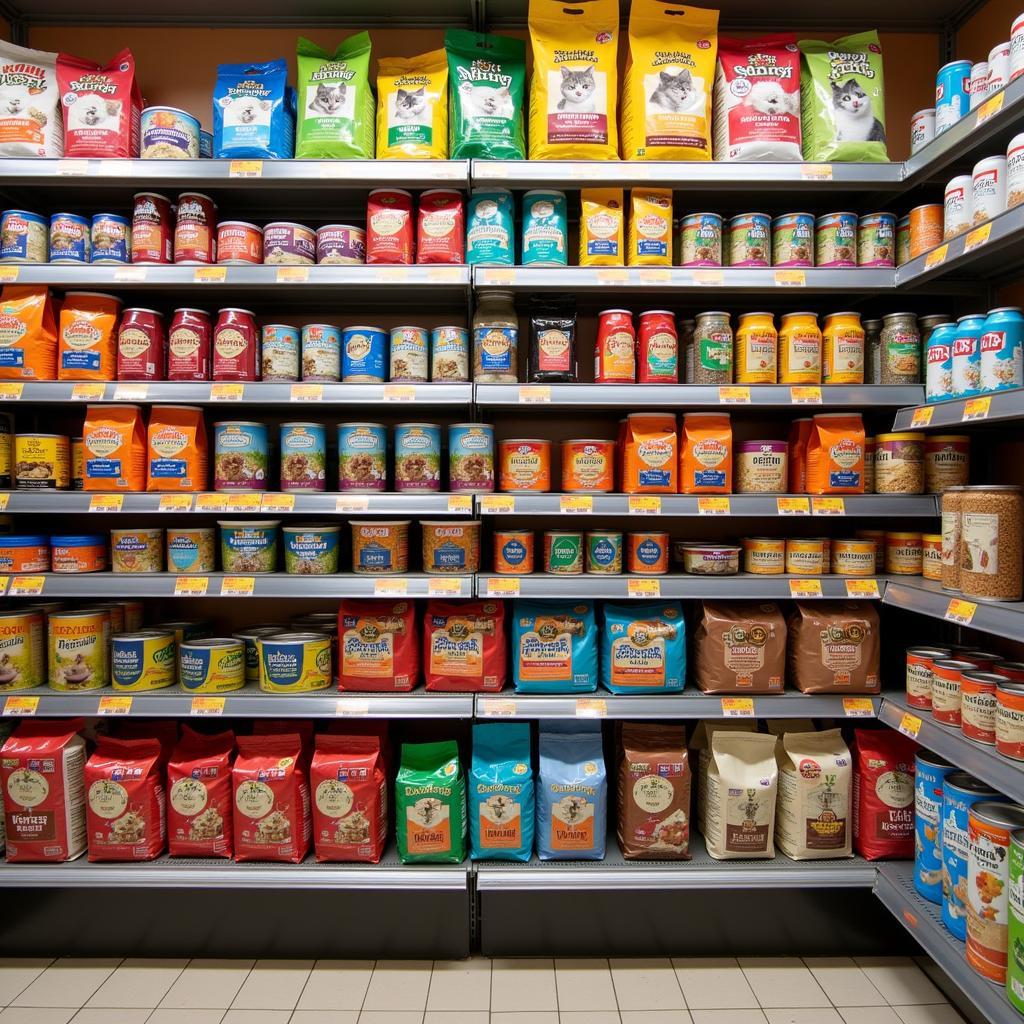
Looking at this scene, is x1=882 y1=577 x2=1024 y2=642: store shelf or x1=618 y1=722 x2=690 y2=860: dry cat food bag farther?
x1=618 y1=722 x2=690 y2=860: dry cat food bag

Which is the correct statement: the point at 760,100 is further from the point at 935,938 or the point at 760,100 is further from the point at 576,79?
the point at 935,938

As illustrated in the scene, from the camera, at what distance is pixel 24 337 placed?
2.04 m

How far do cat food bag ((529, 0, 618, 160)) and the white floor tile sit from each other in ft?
8.50

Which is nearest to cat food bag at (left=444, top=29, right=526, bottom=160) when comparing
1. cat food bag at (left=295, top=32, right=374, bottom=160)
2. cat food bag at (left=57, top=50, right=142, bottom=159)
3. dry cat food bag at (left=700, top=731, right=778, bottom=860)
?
cat food bag at (left=295, top=32, right=374, bottom=160)

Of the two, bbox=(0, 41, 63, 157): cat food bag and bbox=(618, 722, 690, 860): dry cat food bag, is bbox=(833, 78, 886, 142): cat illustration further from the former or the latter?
bbox=(0, 41, 63, 157): cat food bag

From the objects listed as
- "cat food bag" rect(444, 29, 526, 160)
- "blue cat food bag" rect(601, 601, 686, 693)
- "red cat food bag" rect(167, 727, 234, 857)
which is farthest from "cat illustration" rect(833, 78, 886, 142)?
"red cat food bag" rect(167, 727, 234, 857)

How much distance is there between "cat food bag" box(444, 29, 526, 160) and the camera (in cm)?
205

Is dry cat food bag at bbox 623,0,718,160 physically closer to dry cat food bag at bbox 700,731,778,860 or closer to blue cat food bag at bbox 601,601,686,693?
blue cat food bag at bbox 601,601,686,693

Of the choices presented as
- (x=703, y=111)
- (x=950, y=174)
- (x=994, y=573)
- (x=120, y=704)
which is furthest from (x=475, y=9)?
(x=120, y=704)

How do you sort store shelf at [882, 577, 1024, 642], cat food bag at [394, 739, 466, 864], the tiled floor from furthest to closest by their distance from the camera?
cat food bag at [394, 739, 466, 864]
the tiled floor
store shelf at [882, 577, 1024, 642]

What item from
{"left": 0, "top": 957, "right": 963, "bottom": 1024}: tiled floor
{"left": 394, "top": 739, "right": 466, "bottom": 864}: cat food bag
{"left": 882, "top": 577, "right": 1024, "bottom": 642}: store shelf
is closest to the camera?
{"left": 882, "top": 577, "right": 1024, "bottom": 642}: store shelf

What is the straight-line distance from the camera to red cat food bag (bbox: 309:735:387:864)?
78.7 inches

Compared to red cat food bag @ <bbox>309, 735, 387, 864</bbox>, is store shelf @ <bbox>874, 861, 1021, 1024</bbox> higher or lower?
lower

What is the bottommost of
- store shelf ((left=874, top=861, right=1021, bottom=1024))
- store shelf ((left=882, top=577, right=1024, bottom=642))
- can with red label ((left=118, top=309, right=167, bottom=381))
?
store shelf ((left=874, top=861, right=1021, bottom=1024))
